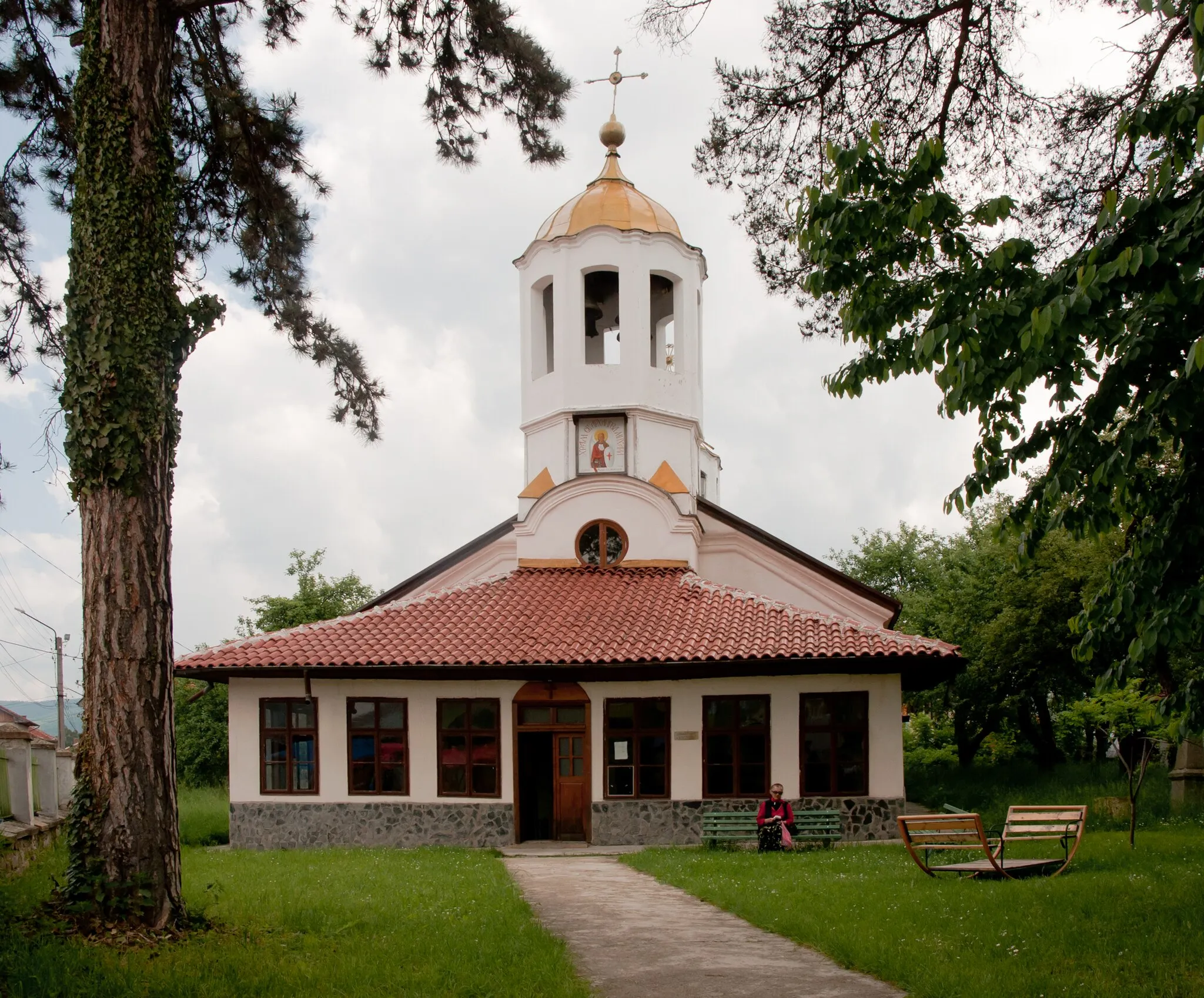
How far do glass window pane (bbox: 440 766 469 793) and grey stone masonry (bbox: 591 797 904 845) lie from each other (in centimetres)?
216

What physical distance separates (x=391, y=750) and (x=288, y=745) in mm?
1698

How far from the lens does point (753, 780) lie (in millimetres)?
19250

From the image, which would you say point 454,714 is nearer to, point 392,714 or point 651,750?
point 392,714

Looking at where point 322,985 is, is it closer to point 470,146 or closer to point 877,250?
point 877,250

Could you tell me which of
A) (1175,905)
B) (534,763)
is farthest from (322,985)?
(534,763)

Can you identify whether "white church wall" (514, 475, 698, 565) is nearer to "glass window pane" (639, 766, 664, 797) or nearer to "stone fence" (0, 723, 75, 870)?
"glass window pane" (639, 766, 664, 797)

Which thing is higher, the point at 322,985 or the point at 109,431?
the point at 109,431

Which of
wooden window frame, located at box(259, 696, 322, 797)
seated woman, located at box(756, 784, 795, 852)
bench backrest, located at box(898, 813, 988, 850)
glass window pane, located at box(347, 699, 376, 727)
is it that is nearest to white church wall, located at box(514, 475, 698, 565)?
glass window pane, located at box(347, 699, 376, 727)

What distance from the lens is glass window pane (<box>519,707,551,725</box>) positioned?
1967 centimetres

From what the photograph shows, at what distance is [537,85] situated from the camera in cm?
1126

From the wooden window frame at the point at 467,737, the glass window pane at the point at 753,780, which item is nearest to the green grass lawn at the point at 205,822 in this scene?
the wooden window frame at the point at 467,737

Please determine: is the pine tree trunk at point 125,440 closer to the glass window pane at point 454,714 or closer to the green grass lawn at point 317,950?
the green grass lawn at point 317,950

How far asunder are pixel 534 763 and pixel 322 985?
1381cm

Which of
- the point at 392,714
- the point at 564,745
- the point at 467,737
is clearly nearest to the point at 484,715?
the point at 467,737
